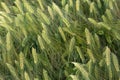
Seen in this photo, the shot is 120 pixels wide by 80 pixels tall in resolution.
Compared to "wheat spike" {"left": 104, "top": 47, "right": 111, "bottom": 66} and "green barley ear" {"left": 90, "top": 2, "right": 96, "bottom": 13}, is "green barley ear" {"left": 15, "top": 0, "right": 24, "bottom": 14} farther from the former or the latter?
"wheat spike" {"left": 104, "top": 47, "right": 111, "bottom": 66}

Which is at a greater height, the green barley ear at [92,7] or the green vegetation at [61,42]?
the green barley ear at [92,7]

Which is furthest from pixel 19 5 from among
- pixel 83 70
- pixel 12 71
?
pixel 83 70

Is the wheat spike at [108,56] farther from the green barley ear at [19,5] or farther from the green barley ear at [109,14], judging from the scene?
the green barley ear at [19,5]

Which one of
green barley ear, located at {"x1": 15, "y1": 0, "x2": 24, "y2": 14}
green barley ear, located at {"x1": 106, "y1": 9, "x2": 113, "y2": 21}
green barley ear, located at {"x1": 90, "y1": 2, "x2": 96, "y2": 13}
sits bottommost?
green barley ear, located at {"x1": 106, "y1": 9, "x2": 113, "y2": 21}

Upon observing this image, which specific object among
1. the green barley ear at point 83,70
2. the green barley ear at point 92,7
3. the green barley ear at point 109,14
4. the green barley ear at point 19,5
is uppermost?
the green barley ear at point 19,5

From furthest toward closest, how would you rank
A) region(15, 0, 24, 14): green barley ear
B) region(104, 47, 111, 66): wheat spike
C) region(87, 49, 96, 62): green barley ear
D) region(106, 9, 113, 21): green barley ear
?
region(15, 0, 24, 14): green barley ear < region(106, 9, 113, 21): green barley ear < region(87, 49, 96, 62): green barley ear < region(104, 47, 111, 66): wheat spike

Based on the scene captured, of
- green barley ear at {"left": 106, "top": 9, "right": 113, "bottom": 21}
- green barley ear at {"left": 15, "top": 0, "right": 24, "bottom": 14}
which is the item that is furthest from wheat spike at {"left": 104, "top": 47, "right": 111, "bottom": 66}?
green barley ear at {"left": 15, "top": 0, "right": 24, "bottom": 14}

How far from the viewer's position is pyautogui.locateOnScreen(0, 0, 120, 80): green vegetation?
1233 mm

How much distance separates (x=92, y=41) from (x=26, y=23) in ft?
1.27

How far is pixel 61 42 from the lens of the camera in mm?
1409

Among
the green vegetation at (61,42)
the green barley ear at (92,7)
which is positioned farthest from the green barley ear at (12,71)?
the green barley ear at (92,7)

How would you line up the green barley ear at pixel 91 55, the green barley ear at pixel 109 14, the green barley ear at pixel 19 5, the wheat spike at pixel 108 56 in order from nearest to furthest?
1. the wheat spike at pixel 108 56
2. the green barley ear at pixel 91 55
3. the green barley ear at pixel 109 14
4. the green barley ear at pixel 19 5

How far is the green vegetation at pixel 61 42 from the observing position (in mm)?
1233

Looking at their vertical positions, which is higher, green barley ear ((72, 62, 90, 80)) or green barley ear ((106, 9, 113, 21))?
green barley ear ((106, 9, 113, 21))
